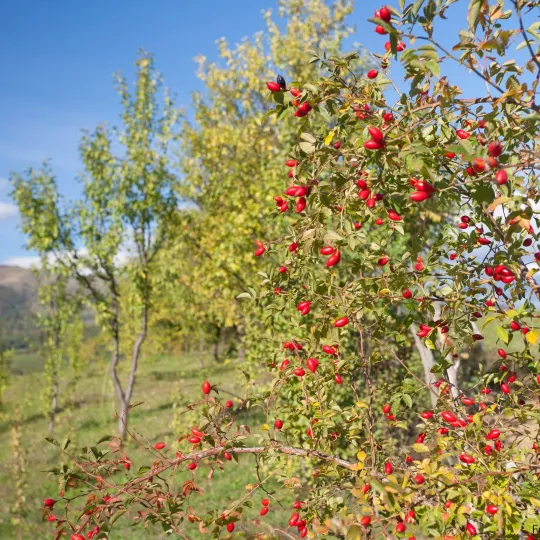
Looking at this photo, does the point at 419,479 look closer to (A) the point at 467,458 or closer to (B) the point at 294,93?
(A) the point at 467,458

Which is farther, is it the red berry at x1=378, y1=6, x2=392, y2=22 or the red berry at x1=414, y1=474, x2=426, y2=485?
the red berry at x1=414, y1=474, x2=426, y2=485

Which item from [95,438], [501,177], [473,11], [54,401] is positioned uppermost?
[473,11]

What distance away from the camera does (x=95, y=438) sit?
16.7 metres

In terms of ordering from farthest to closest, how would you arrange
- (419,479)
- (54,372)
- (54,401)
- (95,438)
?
(54,401)
(54,372)
(95,438)
(419,479)

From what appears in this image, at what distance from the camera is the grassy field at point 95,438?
9.37 meters

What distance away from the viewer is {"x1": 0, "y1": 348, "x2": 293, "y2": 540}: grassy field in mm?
9367

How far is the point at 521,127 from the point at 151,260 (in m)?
13.1

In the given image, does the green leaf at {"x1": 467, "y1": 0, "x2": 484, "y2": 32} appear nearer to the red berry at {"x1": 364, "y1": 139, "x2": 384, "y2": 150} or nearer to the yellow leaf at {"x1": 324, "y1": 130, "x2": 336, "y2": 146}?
the red berry at {"x1": 364, "y1": 139, "x2": 384, "y2": 150}

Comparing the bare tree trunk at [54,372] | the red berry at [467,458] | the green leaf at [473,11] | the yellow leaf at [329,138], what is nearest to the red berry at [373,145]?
the yellow leaf at [329,138]

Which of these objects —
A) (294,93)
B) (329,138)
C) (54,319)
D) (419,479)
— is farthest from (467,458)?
(54,319)

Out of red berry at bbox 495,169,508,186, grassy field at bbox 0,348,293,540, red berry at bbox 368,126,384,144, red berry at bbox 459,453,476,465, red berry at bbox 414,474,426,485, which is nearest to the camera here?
red berry at bbox 495,169,508,186

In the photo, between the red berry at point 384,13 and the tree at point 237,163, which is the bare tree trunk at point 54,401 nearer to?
the tree at point 237,163

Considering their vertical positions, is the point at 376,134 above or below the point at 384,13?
below

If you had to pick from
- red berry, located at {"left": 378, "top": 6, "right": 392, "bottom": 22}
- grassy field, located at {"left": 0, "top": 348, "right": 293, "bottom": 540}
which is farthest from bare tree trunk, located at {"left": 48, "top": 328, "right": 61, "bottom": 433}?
red berry, located at {"left": 378, "top": 6, "right": 392, "bottom": 22}
